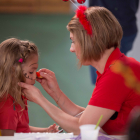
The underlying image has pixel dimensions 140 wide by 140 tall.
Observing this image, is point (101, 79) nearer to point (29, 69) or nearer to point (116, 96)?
point (116, 96)

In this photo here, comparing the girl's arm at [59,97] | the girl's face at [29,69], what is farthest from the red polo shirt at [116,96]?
the girl's face at [29,69]

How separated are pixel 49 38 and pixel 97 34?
9.89ft

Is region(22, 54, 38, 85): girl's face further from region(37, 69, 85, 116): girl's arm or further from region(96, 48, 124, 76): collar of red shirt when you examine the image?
region(96, 48, 124, 76): collar of red shirt

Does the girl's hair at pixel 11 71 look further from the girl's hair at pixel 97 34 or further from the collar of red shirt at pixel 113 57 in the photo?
the collar of red shirt at pixel 113 57

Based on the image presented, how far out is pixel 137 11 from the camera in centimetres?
188

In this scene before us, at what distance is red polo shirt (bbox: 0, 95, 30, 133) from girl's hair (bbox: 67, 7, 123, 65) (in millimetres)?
475

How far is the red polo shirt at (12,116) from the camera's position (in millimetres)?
1031

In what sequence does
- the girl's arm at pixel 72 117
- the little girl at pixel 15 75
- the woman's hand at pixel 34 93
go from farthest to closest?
the little girl at pixel 15 75, the woman's hand at pixel 34 93, the girl's arm at pixel 72 117

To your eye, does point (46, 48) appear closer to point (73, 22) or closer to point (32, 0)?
point (32, 0)

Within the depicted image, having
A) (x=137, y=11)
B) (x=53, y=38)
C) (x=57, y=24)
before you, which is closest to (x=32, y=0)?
(x=57, y=24)

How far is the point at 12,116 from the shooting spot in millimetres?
1058

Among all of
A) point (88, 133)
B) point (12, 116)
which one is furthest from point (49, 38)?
point (88, 133)

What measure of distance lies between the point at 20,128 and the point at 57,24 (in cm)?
346

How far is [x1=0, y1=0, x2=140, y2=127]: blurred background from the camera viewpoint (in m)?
2.76
